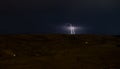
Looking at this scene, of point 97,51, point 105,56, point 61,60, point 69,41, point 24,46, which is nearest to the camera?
point 61,60

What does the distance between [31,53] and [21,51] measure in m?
1.16

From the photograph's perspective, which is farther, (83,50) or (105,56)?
(83,50)

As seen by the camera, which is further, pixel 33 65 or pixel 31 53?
pixel 31 53

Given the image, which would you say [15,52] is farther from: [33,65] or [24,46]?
[33,65]

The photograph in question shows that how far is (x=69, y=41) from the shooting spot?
76.3ft

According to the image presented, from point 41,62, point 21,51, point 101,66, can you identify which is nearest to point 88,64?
point 101,66

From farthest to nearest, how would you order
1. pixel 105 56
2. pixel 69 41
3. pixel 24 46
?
pixel 69 41, pixel 24 46, pixel 105 56

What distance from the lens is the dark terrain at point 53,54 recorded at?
14.3m

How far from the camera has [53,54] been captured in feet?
56.5

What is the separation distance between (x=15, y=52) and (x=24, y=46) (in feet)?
7.57

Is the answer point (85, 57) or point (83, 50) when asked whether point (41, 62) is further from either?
point (83, 50)

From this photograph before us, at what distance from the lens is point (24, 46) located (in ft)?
68.1

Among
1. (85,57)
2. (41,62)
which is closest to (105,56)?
(85,57)

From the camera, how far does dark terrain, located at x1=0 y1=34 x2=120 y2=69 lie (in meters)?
14.3
